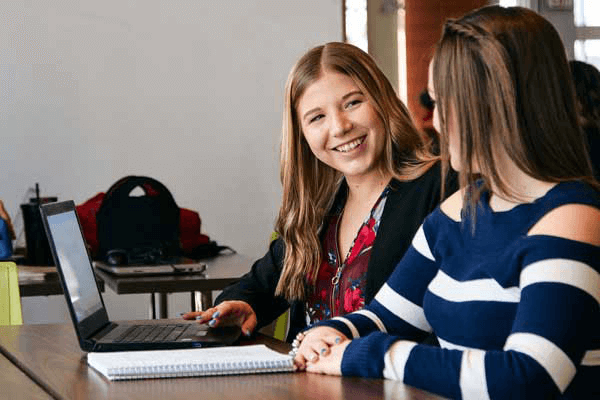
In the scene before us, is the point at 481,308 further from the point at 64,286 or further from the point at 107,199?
the point at 107,199

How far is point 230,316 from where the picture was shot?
206cm

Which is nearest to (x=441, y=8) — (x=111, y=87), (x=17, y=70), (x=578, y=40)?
(x=578, y=40)

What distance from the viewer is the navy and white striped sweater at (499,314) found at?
138cm

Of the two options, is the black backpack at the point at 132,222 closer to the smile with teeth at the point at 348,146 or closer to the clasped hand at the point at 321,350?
the smile with teeth at the point at 348,146

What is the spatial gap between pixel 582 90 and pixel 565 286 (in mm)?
2078

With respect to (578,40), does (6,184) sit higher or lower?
lower

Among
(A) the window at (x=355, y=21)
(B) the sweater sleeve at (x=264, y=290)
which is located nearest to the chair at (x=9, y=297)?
(B) the sweater sleeve at (x=264, y=290)

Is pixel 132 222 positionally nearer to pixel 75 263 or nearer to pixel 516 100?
pixel 75 263

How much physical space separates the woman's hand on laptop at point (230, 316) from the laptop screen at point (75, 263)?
0.68 feet

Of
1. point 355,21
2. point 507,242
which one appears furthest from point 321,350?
point 355,21

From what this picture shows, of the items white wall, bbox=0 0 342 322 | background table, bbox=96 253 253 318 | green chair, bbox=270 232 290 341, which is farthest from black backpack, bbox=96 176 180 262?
white wall, bbox=0 0 342 322

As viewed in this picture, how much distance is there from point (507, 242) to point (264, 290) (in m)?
0.85

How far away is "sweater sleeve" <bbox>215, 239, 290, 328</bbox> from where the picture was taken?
7.29 ft

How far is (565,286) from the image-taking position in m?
1.39
